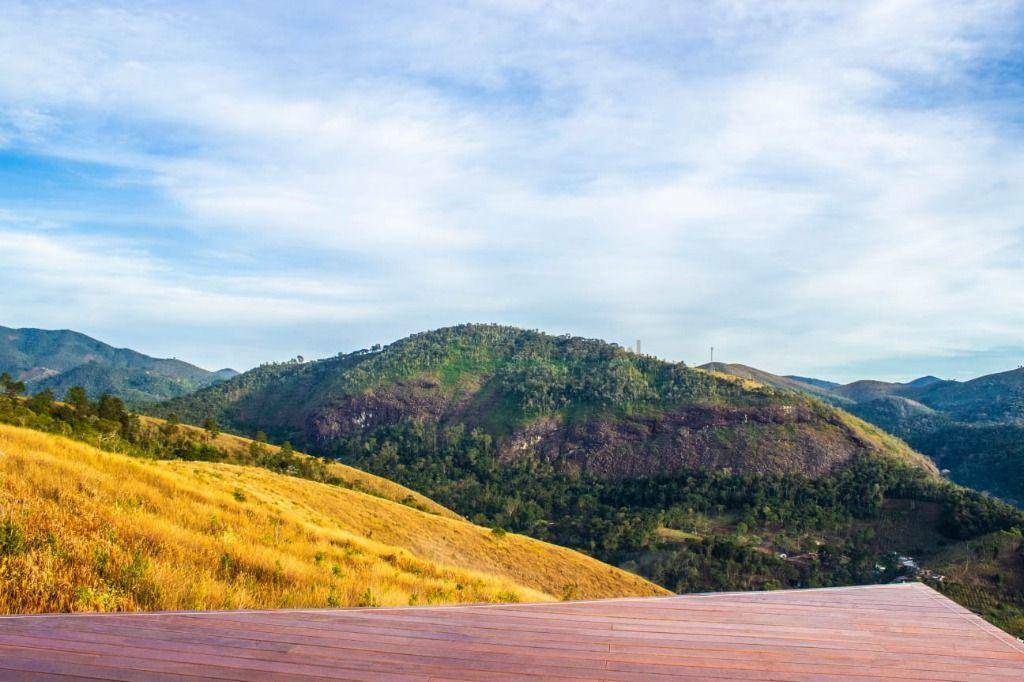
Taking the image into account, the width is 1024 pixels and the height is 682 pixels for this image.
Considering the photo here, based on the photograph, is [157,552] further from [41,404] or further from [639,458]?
[639,458]

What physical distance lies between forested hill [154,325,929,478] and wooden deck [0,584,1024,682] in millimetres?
105731

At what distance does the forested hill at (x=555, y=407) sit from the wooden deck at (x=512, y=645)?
106 meters

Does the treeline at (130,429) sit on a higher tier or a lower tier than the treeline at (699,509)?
higher

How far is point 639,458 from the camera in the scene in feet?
376

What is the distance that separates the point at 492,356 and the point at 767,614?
554 ft

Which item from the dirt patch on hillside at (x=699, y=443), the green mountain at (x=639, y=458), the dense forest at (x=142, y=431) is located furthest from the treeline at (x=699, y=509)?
the dense forest at (x=142, y=431)

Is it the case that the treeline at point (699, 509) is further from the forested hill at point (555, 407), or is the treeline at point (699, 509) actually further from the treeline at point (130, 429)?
the treeline at point (130, 429)

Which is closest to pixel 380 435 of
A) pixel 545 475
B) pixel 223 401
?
pixel 545 475

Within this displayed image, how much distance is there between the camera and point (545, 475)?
115 m

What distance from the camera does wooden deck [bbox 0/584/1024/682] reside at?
4.12 m

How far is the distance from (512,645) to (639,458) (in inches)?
4515

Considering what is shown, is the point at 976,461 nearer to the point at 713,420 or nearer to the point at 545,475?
the point at 713,420

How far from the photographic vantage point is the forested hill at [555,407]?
4274 inches

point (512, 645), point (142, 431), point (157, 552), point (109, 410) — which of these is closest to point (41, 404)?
point (109, 410)
